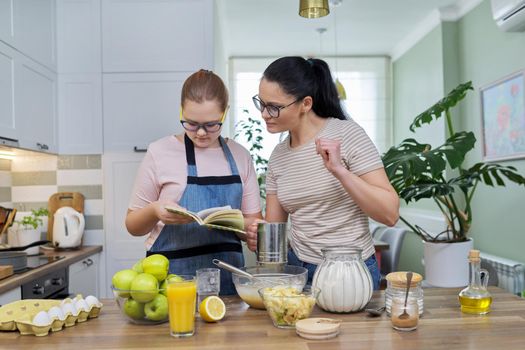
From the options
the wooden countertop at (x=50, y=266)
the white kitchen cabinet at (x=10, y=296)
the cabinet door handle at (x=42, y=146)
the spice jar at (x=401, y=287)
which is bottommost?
the white kitchen cabinet at (x=10, y=296)

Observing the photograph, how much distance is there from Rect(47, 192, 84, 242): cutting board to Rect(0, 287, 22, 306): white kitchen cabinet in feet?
3.77

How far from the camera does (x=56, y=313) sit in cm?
124

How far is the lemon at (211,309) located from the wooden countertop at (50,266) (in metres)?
1.17

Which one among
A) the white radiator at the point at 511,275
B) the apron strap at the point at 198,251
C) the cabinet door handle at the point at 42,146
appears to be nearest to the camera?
the apron strap at the point at 198,251

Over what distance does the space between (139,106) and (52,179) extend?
2.55 feet

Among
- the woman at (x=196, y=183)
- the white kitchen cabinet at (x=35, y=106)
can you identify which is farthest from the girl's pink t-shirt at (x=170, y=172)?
the white kitchen cabinet at (x=35, y=106)

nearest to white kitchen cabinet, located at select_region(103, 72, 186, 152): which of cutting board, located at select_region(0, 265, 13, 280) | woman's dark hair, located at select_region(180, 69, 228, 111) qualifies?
cutting board, located at select_region(0, 265, 13, 280)

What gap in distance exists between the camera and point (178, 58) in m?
3.28

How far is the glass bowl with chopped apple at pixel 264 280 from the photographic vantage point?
52.5 inches

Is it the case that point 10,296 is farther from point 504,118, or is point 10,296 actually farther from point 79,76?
point 504,118

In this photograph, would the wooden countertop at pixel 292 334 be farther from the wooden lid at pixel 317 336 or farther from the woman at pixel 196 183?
the woman at pixel 196 183

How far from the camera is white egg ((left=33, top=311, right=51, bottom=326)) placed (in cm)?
119

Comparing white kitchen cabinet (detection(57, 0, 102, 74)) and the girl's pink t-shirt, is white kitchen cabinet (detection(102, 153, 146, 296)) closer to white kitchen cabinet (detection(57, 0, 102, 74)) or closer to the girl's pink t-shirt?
white kitchen cabinet (detection(57, 0, 102, 74))

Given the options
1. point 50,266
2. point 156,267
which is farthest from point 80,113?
point 156,267
